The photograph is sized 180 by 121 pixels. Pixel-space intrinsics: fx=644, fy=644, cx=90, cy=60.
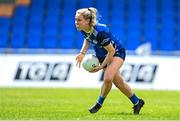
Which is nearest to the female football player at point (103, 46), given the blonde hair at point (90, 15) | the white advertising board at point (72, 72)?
the blonde hair at point (90, 15)

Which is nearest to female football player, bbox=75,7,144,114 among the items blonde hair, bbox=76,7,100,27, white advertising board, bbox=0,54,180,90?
blonde hair, bbox=76,7,100,27

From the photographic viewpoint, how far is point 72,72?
23.6 meters

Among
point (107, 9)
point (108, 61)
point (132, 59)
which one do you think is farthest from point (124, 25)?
point (108, 61)

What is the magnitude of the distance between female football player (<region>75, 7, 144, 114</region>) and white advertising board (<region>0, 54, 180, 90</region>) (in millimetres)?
11148

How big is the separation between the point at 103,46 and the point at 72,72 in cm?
1220

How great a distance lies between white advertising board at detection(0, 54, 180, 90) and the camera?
76.3 ft

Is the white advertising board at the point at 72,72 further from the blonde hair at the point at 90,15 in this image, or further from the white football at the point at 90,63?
the blonde hair at the point at 90,15

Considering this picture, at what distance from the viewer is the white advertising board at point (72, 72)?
2325 cm

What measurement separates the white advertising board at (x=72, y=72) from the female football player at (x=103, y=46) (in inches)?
439

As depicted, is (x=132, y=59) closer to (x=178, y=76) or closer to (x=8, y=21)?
(x=178, y=76)

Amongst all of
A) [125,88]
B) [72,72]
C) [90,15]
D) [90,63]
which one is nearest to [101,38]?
[90,15]

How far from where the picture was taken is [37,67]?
78.3 ft

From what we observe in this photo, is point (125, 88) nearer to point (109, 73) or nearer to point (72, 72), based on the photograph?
point (109, 73)

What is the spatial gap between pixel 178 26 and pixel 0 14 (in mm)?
9132
